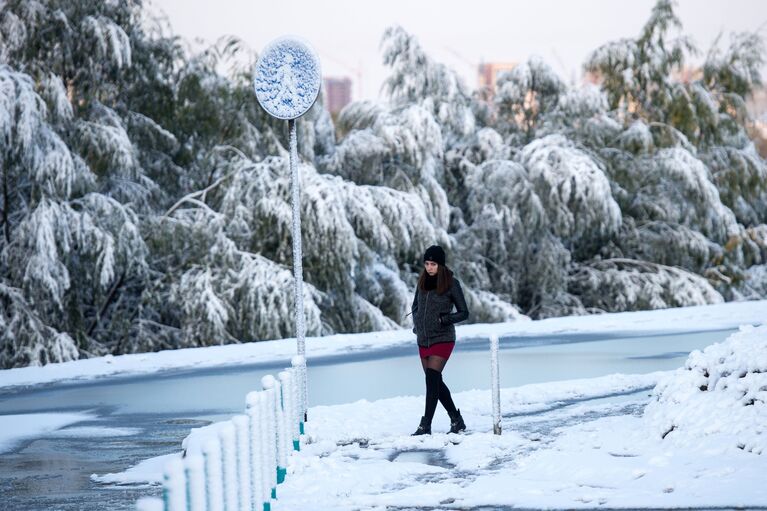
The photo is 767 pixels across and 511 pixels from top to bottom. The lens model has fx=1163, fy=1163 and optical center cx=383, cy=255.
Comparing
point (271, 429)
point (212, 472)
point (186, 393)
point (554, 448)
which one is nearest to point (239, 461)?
point (212, 472)

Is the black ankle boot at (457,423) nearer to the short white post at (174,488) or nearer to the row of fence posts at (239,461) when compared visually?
the row of fence posts at (239,461)

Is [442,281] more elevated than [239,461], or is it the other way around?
[442,281]

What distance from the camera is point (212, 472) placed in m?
4.89

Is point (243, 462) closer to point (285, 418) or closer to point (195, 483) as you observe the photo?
point (195, 483)

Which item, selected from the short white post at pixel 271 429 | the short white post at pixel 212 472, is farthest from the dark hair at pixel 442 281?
the short white post at pixel 212 472

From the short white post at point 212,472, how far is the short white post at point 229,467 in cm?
37

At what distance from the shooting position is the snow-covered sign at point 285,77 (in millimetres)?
10578

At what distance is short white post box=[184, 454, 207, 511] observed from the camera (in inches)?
179

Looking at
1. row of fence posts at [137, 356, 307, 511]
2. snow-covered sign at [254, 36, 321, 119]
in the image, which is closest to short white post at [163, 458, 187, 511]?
row of fence posts at [137, 356, 307, 511]

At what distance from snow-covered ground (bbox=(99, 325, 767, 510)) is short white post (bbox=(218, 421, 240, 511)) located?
1.83 m

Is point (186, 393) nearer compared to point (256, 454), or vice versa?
point (256, 454)

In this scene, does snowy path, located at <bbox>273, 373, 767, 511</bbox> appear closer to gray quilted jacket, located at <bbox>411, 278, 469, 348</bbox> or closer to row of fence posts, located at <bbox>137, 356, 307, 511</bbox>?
row of fence posts, located at <bbox>137, 356, 307, 511</bbox>

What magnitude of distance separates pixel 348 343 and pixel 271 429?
11.8 m

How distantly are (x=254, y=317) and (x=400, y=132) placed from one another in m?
6.65
